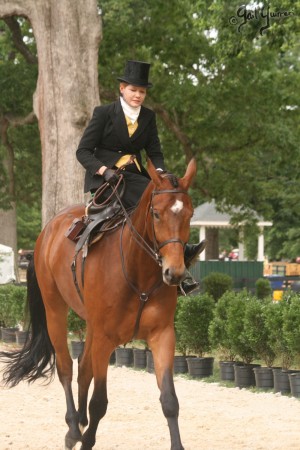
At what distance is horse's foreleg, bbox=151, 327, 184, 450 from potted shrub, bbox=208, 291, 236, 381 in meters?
5.87

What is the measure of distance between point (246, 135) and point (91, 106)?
10.6 m

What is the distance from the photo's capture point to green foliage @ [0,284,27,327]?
1972 cm

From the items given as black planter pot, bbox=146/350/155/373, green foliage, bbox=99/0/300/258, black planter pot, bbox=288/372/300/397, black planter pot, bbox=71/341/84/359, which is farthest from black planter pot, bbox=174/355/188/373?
green foliage, bbox=99/0/300/258

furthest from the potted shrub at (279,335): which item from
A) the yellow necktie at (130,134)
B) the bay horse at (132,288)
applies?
the yellow necktie at (130,134)

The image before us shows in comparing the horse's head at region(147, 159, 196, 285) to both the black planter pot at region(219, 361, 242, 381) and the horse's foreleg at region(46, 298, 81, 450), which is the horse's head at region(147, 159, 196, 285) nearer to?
the horse's foreleg at region(46, 298, 81, 450)

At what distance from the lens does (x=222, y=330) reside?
1387cm

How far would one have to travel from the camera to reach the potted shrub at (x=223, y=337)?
1343 centimetres

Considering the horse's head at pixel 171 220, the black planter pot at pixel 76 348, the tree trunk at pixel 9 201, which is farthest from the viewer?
the tree trunk at pixel 9 201

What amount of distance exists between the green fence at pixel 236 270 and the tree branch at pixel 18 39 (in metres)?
10.1

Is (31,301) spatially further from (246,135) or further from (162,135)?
(162,135)

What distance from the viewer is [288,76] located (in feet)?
99.4

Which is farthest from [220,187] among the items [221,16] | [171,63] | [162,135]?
[221,16]

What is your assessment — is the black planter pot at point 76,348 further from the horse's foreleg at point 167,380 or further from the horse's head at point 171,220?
the horse's head at point 171,220

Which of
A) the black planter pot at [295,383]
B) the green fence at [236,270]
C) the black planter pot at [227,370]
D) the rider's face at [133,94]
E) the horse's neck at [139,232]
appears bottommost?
the black planter pot at [295,383]
